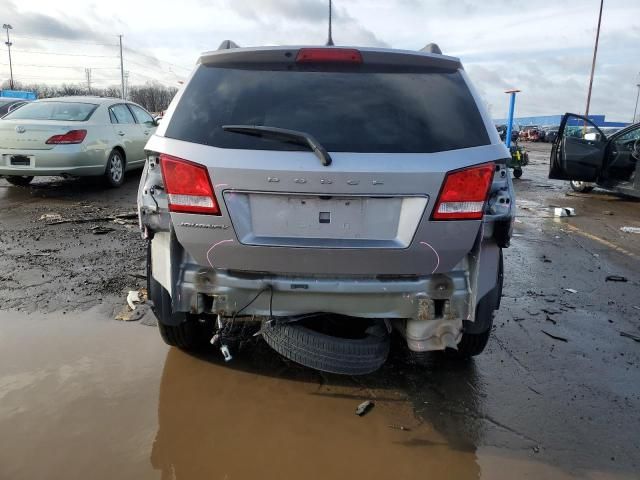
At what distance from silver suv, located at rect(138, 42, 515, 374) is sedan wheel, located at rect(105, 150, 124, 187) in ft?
22.8

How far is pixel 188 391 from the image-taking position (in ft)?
9.95

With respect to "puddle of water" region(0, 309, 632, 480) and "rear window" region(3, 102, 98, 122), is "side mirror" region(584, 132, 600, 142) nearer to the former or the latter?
"puddle of water" region(0, 309, 632, 480)

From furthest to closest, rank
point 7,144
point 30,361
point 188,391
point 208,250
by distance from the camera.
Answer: point 7,144, point 30,361, point 188,391, point 208,250

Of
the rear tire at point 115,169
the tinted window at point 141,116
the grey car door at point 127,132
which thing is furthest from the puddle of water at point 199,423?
the tinted window at point 141,116

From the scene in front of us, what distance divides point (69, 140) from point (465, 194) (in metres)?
7.60

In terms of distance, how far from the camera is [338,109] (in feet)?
8.48

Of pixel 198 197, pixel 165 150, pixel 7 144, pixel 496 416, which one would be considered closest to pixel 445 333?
pixel 496 416

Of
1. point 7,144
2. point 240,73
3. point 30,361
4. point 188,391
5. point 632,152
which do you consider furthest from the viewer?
point 632,152

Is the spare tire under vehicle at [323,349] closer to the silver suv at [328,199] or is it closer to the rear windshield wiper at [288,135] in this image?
the silver suv at [328,199]

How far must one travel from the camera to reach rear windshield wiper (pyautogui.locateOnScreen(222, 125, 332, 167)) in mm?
2385

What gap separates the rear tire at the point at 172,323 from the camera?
9.41 ft

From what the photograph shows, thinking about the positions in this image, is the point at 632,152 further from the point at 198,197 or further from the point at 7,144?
the point at 7,144

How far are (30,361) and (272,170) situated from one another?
216cm

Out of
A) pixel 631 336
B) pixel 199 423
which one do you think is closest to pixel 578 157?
pixel 631 336
